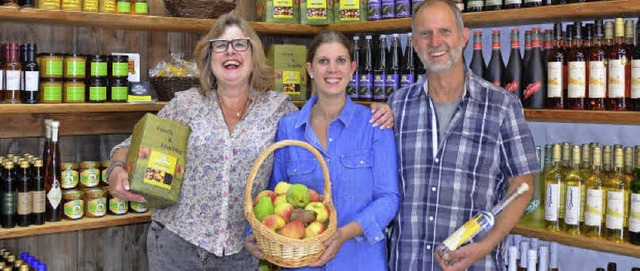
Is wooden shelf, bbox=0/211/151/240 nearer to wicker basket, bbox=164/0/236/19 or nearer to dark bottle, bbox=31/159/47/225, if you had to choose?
dark bottle, bbox=31/159/47/225

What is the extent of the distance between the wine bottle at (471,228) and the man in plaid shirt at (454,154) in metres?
0.06

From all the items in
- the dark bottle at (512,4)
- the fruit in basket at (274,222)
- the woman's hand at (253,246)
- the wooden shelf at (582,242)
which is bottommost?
the wooden shelf at (582,242)

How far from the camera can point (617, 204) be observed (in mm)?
2098

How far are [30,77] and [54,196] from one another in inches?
19.3

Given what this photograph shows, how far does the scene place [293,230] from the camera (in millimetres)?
1694

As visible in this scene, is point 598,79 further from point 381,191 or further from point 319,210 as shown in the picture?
point 319,210

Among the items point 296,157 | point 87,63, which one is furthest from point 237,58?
point 87,63

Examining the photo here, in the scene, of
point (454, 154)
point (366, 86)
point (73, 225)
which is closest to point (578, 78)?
point (454, 154)

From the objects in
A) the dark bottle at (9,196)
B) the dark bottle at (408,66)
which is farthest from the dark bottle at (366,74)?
the dark bottle at (9,196)

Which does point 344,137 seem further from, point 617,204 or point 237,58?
point 617,204

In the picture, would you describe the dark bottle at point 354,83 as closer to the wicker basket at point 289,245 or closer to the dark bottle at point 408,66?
the dark bottle at point 408,66

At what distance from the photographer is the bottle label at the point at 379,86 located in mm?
2855

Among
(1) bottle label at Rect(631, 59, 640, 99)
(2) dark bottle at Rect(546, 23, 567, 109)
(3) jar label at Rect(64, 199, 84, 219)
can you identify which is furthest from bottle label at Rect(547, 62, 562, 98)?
(3) jar label at Rect(64, 199, 84, 219)

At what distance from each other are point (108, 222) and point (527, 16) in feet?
6.11
